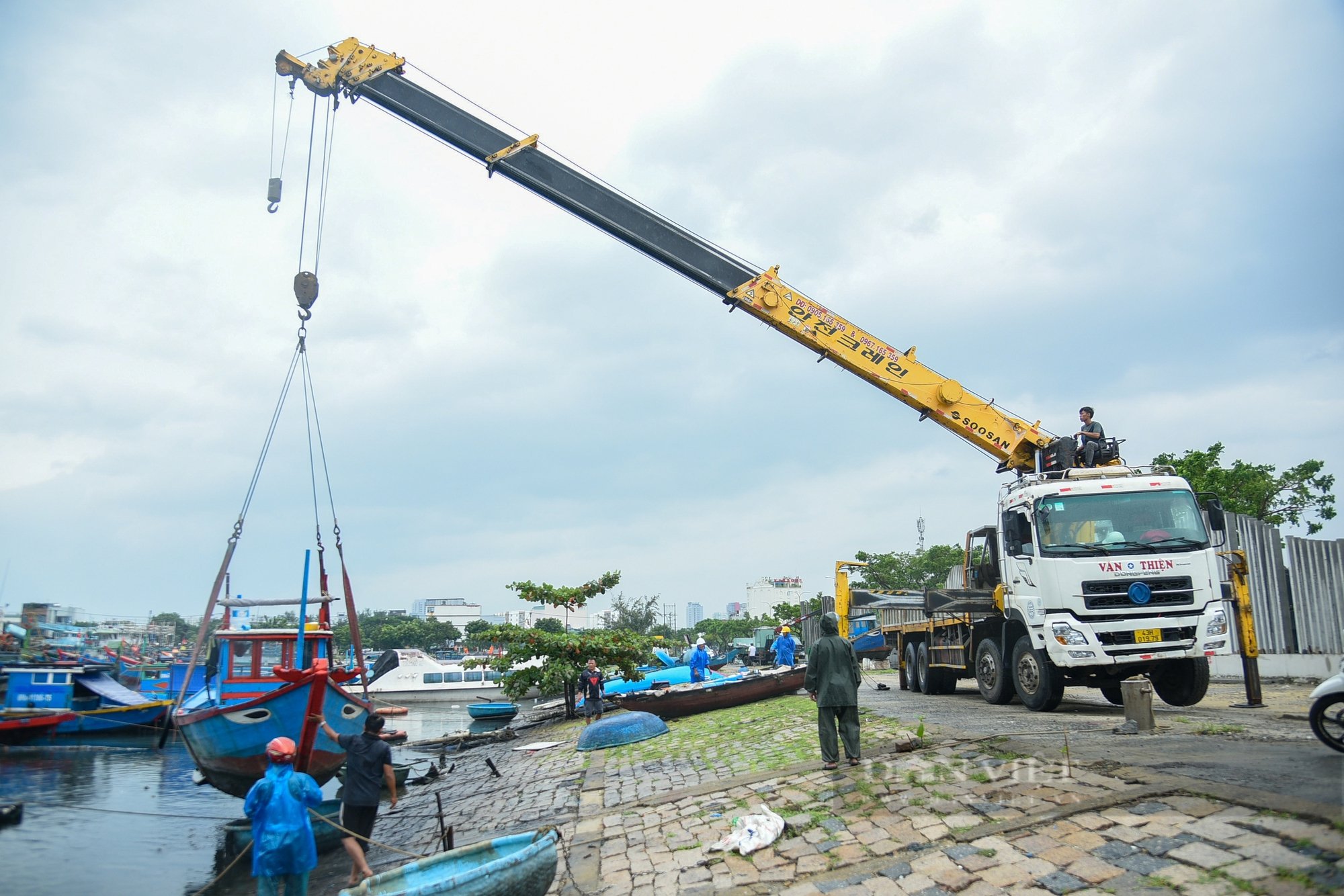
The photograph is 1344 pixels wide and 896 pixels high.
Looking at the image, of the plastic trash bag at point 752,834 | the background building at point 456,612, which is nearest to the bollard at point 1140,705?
the plastic trash bag at point 752,834

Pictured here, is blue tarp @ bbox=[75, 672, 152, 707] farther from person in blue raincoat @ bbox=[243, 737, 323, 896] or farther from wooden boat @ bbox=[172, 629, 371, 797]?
person in blue raincoat @ bbox=[243, 737, 323, 896]

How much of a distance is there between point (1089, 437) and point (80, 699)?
129 feet

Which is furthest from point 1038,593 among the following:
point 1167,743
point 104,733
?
point 104,733

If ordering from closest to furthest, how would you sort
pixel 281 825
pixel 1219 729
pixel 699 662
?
pixel 281 825 → pixel 1219 729 → pixel 699 662

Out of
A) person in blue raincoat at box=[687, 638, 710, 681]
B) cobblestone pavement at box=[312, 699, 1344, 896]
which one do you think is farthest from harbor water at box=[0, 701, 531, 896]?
person in blue raincoat at box=[687, 638, 710, 681]

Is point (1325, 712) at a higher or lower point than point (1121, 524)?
lower

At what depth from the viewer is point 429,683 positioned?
50.9m

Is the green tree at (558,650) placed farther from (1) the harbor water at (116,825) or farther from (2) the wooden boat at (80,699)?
(2) the wooden boat at (80,699)

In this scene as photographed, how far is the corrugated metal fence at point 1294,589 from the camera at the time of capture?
608 inches

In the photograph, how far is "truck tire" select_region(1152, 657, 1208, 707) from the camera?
11.8m

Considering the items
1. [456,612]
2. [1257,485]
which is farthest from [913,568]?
[456,612]

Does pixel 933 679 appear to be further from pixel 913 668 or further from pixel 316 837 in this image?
pixel 316 837

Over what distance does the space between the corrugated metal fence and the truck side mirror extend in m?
4.31

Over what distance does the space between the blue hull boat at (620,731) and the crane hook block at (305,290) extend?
373 inches
